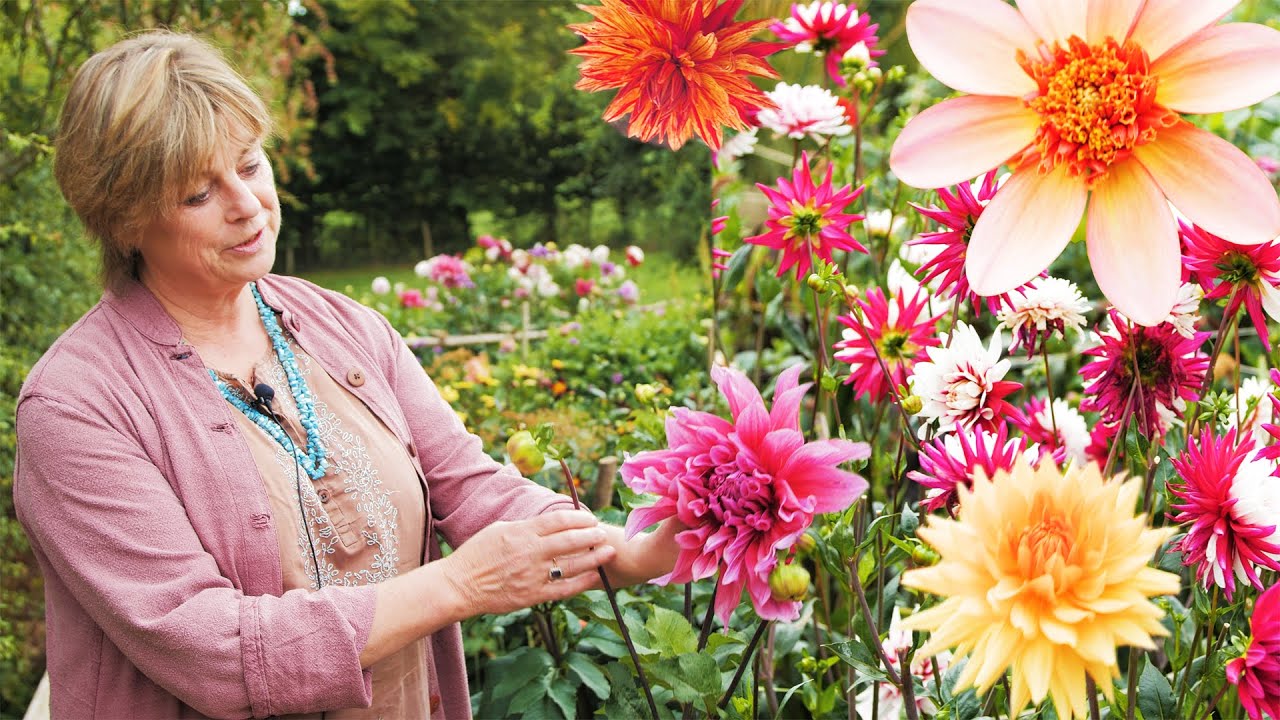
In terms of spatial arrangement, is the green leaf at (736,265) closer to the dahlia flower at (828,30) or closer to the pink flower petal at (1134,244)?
the dahlia flower at (828,30)

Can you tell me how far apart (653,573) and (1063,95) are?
526 millimetres

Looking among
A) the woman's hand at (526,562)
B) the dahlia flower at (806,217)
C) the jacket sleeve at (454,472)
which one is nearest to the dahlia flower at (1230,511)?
the dahlia flower at (806,217)

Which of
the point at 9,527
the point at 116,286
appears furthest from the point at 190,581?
the point at 9,527

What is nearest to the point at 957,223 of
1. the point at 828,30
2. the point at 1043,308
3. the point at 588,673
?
the point at 1043,308

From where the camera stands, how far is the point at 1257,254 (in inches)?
25.0

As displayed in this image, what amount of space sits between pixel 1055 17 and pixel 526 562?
60 cm

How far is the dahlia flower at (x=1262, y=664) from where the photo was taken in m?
0.62

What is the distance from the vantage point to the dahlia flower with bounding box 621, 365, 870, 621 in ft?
2.02

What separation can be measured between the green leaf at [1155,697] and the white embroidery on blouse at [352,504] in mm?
725

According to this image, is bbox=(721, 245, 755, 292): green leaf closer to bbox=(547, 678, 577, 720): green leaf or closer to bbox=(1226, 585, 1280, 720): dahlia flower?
bbox=(547, 678, 577, 720): green leaf

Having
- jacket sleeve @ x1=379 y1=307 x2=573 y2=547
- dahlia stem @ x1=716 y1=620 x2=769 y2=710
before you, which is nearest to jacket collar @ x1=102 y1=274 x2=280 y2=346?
jacket sleeve @ x1=379 y1=307 x2=573 y2=547

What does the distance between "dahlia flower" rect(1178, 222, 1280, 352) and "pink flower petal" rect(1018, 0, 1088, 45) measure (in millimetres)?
194

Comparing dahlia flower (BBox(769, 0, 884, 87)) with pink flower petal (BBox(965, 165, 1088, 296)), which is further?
dahlia flower (BBox(769, 0, 884, 87))

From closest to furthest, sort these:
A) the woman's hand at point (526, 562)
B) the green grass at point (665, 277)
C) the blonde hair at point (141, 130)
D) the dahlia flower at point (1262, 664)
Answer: the dahlia flower at point (1262, 664) → the woman's hand at point (526, 562) → the blonde hair at point (141, 130) → the green grass at point (665, 277)
